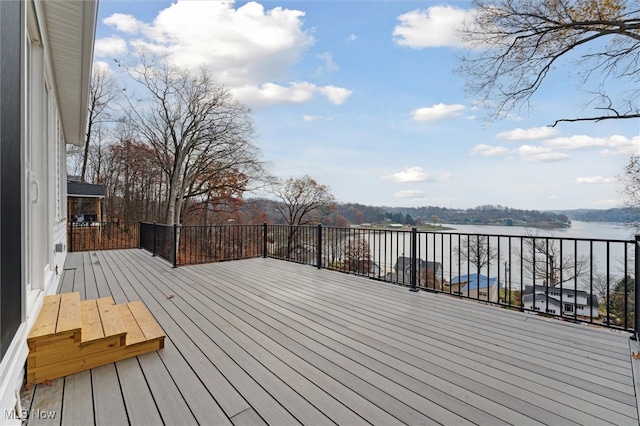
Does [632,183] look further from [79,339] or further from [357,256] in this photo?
[79,339]

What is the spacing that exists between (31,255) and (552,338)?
177 inches

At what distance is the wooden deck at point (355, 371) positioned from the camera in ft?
5.20

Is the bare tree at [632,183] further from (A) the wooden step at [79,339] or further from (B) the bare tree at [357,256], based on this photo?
(A) the wooden step at [79,339]

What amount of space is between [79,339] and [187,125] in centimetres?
1415

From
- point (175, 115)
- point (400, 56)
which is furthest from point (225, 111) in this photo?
point (400, 56)

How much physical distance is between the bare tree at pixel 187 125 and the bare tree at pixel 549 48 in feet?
34.8

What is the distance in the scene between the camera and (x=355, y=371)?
2010 millimetres

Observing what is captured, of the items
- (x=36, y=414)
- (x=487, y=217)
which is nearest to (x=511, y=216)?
(x=487, y=217)

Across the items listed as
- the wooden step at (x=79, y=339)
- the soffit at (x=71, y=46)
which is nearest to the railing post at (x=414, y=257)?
the wooden step at (x=79, y=339)

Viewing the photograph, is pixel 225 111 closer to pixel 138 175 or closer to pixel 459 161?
pixel 138 175

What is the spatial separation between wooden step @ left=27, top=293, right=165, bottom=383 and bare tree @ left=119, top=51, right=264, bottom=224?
1221 centimetres

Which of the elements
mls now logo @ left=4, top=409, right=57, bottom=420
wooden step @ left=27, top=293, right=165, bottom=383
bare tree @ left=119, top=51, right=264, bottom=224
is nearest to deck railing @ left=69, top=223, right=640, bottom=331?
wooden step @ left=27, top=293, right=165, bottom=383

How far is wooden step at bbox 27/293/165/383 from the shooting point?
6.05ft

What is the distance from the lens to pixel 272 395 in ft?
5.73
